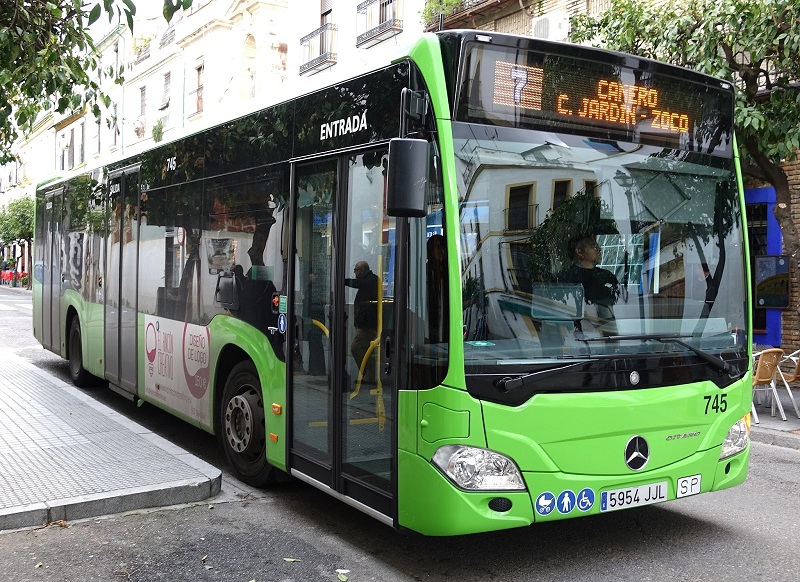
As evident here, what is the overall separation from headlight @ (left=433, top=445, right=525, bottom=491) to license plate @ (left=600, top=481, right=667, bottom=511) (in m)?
0.62

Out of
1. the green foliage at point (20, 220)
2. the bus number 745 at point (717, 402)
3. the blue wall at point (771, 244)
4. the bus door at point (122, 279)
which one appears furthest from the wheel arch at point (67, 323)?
the green foliage at point (20, 220)

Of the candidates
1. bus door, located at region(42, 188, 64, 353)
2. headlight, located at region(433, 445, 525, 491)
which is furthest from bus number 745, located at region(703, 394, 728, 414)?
bus door, located at region(42, 188, 64, 353)

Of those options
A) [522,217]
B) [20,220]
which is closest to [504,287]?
[522,217]

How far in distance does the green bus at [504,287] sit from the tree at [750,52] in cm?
541

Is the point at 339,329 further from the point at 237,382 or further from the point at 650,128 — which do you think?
the point at 650,128

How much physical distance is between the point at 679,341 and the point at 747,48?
270 inches

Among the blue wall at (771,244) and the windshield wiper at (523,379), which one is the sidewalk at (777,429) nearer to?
the blue wall at (771,244)

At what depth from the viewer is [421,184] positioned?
13.9ft

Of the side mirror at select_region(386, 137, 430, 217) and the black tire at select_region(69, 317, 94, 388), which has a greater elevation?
the side mirror at select_region(386, 137, 430, 217)

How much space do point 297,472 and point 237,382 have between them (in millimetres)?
1214

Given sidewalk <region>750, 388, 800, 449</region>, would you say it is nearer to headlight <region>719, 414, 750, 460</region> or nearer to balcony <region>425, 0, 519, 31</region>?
headlight <region>719, 414, 750, 460</region>

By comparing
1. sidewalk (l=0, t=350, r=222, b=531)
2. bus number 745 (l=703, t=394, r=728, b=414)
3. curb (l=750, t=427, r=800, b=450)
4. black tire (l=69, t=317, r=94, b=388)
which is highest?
bus number 745 (l=703, t=394, r=728, b=414)

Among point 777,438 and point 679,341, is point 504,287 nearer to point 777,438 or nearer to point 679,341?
point 679,341

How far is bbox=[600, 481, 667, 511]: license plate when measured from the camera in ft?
15.0
